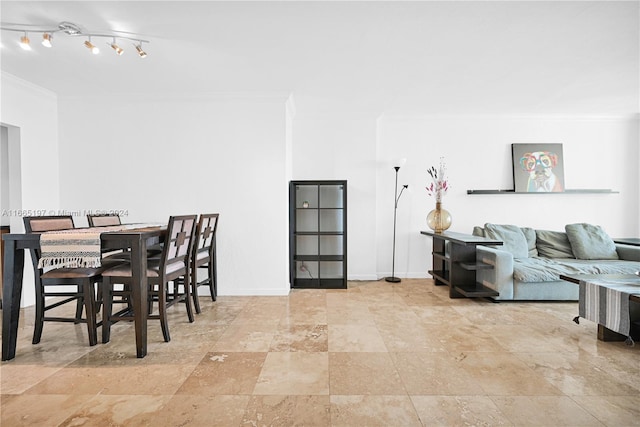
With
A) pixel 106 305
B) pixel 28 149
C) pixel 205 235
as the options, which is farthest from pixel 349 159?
pixel 28 149

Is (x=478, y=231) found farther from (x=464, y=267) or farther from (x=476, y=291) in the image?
(x=476, y=291)

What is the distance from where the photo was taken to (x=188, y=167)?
376cm

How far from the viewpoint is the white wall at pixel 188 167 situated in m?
3.75

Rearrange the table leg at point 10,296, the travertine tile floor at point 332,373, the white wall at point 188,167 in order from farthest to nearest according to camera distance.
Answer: the white wall at point 188,167
the table leg at point 10,296
the travertine tile floor at point 332,373

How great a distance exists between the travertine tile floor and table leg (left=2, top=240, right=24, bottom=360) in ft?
0.39

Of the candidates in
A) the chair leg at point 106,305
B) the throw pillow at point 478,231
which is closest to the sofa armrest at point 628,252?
the throw pillow at point 478,231

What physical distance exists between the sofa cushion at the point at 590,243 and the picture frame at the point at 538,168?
2.37 feet

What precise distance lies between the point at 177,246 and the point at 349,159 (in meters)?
2.74

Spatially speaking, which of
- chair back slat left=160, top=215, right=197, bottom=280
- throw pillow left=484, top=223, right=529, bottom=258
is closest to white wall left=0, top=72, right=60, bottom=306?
chair back slat left=160, top=215, right=197, bottom=280

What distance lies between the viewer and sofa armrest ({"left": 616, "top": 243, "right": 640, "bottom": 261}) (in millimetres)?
3799

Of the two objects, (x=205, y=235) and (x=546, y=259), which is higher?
(x=205, y=235)

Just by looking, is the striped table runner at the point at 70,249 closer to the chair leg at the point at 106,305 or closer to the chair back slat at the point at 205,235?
the chair leg at the point at 106,305

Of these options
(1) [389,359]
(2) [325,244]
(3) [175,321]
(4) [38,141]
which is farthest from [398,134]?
(4) [38,141]

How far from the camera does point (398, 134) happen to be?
4691 mm
